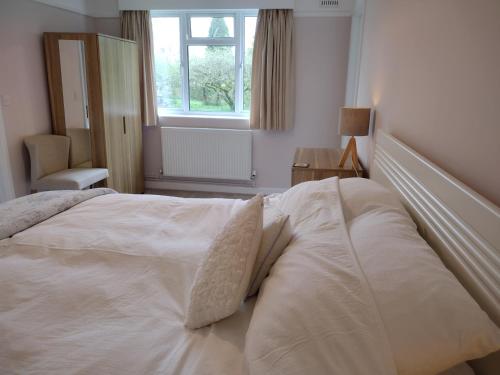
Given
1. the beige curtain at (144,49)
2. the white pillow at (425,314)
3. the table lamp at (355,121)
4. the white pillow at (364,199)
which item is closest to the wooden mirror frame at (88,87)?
the beige curtain at (144,49)

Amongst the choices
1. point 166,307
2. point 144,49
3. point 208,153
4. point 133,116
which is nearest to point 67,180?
point 133,116

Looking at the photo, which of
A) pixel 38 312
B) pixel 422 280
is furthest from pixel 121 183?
pixel 422 280

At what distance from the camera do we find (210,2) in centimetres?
420

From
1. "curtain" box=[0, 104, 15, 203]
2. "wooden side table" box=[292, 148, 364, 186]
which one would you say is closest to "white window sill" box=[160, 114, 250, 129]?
"wooden side table" box=[292, 148, 364, 186]

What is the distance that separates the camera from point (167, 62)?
15.0ft

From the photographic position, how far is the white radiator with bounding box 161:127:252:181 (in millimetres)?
4516

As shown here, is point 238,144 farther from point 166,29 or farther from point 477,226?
point 477,226

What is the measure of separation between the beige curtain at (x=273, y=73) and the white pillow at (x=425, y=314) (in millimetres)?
3411

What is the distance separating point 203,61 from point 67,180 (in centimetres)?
209

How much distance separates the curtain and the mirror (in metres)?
0.61

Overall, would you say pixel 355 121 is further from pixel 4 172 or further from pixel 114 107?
pixel 4 172

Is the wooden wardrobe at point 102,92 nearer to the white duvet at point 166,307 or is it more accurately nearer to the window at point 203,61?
the window at point 203,61

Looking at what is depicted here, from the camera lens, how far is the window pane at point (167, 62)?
4.47 metres

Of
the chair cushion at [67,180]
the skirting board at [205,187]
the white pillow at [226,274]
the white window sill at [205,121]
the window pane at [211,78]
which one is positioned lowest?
the skirting board at [205,187]
